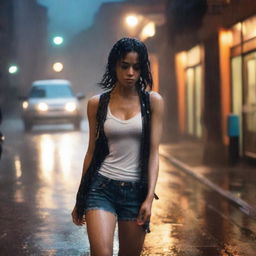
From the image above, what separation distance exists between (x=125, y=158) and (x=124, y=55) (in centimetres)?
62

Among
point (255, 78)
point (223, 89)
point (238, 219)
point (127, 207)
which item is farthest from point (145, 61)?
point (223, 89)

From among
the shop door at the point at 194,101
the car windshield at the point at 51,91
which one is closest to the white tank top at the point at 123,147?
the shop door at the point at 194,101

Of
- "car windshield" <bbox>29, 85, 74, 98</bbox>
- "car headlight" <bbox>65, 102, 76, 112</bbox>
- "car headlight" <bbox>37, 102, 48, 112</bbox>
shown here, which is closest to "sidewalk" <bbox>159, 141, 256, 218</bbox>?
"car headlight" <bbox>65, 102, 76, 112</bbox>

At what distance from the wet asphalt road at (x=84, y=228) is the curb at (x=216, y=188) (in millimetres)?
113

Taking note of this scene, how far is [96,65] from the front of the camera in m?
76.2

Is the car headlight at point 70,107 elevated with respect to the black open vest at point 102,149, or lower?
lower

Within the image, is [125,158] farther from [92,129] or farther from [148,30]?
[148,30]

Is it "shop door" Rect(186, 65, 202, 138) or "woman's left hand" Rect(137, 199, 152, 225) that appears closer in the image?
"woman's left hand" Rect(137, 199, 152, 225)

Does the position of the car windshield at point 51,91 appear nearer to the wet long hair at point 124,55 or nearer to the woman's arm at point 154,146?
the wet long hair at point 124,55

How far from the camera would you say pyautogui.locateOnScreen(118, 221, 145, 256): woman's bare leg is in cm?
388

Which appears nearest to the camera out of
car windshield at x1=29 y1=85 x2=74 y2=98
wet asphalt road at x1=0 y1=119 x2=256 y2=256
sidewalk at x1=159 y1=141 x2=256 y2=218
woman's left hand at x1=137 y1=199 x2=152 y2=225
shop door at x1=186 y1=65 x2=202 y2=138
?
woman's left hand at x1=137 y1=199 x2=152 y2=225

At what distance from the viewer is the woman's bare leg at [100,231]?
364 cm

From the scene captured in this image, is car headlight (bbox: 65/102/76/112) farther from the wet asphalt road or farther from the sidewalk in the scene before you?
the wet asphalt road

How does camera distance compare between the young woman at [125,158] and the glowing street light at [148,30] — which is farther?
the glowing street light at [148,30]
